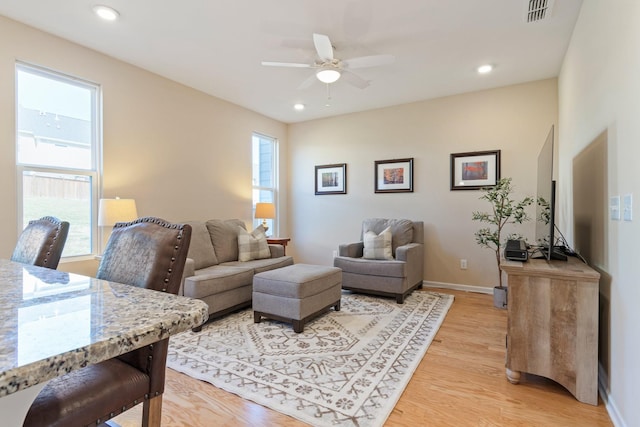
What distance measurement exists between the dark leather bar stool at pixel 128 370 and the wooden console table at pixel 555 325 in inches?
75.0

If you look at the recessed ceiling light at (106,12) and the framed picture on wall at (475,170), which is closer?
the recessed ceiling light at (106,12)

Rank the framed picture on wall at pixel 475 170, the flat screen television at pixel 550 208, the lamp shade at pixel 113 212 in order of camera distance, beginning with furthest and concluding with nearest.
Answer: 1. the framed picture on wall at pixel 475 170
2. the lamp shade at pixel 113 212
3. the flat screen television at pixel 550 208

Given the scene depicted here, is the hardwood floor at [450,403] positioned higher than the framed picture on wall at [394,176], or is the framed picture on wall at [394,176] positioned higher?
the framed picture on wall at [394,176]

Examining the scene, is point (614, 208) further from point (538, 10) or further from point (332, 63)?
point (332, 63)

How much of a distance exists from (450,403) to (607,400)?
84cm

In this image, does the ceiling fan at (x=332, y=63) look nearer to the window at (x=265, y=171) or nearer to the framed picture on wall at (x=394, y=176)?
the framed picture on wall at (x=394, y=176)

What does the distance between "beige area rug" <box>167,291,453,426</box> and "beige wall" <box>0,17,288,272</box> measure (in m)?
1.64

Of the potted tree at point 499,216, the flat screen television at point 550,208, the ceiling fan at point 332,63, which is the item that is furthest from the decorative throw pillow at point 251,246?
the flat screen television at point 550,208

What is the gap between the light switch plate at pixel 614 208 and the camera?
167 cm

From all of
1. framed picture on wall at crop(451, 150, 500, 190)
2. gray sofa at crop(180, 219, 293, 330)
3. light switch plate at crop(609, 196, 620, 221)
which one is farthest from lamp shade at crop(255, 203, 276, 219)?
light switch plate at crop(609, 196, 620, 221)

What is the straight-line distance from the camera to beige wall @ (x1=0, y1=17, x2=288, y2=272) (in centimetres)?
266

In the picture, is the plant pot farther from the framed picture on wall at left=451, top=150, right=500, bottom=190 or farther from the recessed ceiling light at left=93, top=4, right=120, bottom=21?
the recessed ceiling light at left=93, top=4, right=120, bottom=21

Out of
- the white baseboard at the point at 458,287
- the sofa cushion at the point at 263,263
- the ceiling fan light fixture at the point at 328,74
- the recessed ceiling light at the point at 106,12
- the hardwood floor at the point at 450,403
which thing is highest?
the recessed ceiling light at the point at 106,12

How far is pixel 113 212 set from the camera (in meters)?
2.91
